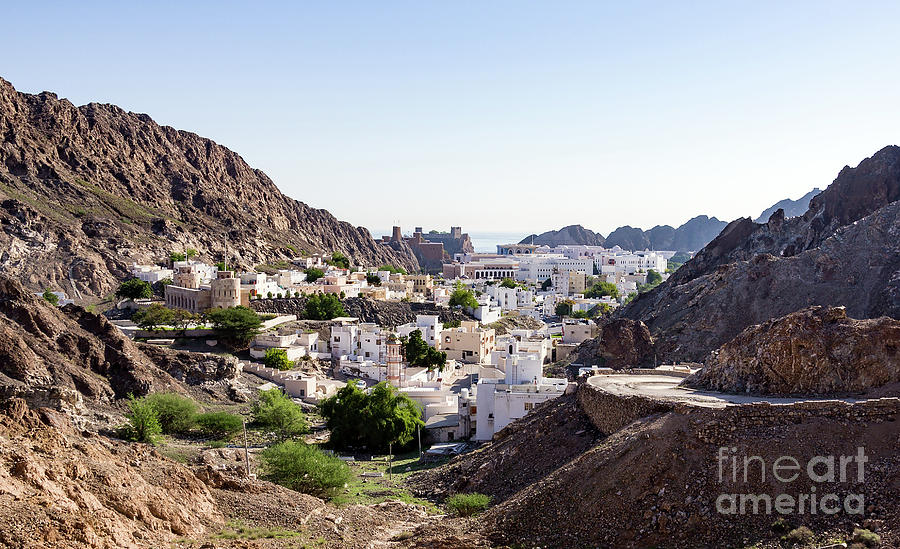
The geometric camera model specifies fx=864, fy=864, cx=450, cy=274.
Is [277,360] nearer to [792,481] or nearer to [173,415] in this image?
[173,415]

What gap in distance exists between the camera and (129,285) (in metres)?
69.6

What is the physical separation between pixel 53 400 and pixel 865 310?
37325 millimetres

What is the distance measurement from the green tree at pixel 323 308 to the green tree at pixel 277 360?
15.0 meters

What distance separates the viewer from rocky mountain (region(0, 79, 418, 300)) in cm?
7931

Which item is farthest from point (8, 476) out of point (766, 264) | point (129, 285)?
point (129, 285)

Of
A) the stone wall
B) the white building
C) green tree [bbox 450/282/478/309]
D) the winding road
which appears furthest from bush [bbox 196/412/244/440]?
green tree [bbox 450/282/478/309]

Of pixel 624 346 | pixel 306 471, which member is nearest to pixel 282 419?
pixel 306 471

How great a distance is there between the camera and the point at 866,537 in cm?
1417

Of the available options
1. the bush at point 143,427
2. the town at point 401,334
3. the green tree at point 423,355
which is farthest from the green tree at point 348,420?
the green tree at point 423,355

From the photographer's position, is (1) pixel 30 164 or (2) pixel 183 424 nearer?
(2) pixel 183 424

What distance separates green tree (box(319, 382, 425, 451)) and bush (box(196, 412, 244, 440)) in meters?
4.13

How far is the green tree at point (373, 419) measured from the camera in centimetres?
3400

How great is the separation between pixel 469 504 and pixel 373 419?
540 inches

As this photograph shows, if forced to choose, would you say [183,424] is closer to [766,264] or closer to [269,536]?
[269,536]
